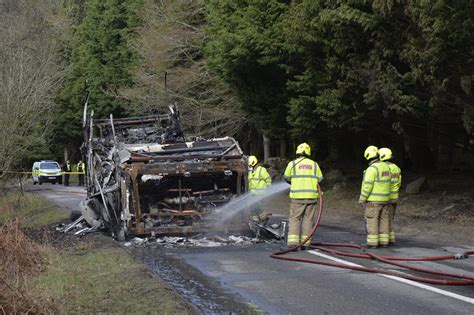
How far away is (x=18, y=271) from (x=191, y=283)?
2.23m

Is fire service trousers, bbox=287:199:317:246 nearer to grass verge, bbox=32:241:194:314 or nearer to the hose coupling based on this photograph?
the hose coupling

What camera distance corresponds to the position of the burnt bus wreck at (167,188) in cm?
1175

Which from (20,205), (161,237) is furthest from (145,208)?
(20,205)

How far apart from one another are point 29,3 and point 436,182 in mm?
14552

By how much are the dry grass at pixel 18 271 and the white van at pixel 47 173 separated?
3581cm

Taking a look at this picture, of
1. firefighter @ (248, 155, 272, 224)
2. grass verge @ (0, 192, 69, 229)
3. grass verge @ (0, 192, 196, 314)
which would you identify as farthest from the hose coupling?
grass verge @ (0, 192, 69, 229)

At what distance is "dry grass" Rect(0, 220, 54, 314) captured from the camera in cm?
571

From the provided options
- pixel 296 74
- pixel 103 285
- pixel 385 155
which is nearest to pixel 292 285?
pixel 103 285

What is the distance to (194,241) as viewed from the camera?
12000 mm

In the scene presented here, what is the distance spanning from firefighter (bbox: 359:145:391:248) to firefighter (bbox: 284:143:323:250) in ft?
2.86

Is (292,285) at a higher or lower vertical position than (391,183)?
lower

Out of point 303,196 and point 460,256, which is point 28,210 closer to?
point 303,196

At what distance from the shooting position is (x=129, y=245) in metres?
11.8

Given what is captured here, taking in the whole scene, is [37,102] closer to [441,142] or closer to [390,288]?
[441,142]
